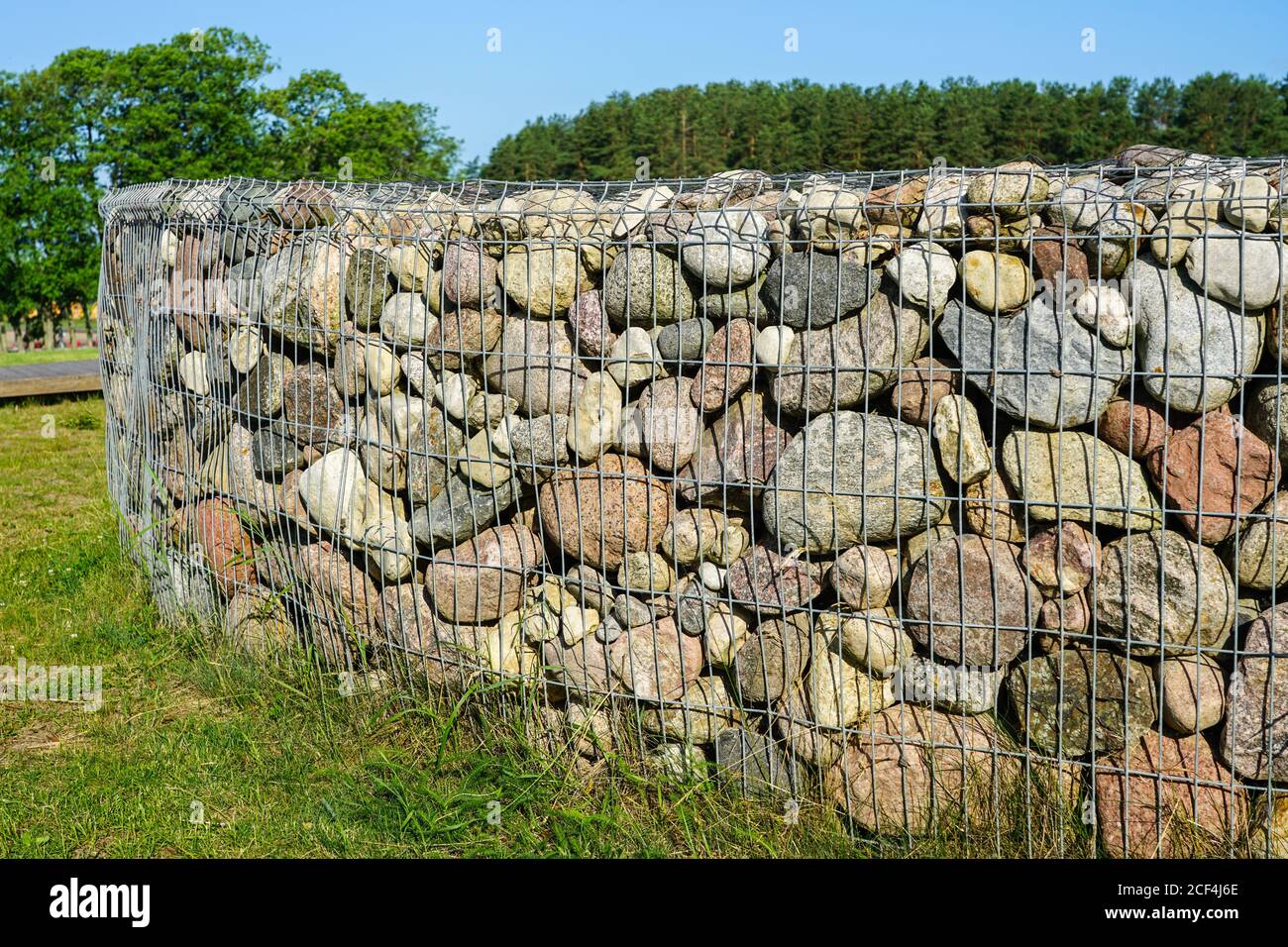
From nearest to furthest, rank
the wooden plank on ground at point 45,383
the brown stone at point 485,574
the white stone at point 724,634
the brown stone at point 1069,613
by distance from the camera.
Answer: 1. the brown stone at point 1069,613
2. the white stone at point 724,634
3. the brown stone at point 485,574
4. the wooden plank on ground at point 45,383

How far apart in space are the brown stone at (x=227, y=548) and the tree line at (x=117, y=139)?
33788mm

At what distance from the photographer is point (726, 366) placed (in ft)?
11.3

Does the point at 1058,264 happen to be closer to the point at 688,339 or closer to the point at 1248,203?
the point at 1248,203

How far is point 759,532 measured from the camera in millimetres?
3533

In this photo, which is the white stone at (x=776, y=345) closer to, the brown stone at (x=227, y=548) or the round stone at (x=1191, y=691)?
the round stone at (x=1191, y=691)

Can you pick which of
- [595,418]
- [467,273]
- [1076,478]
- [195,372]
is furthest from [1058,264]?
[195,372]

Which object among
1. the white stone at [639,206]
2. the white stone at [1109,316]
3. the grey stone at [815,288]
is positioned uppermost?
the white stone at [639,206]

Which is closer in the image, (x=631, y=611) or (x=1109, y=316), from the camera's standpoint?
(x=1109, y=316)

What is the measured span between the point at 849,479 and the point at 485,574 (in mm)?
1410

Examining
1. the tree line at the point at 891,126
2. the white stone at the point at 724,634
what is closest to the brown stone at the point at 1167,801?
the white stone at the point at 724,634

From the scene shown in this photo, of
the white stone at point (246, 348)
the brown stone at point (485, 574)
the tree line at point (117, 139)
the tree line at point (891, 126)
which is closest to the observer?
the brown stone at point (485, 574)

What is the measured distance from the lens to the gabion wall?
3.06 meters

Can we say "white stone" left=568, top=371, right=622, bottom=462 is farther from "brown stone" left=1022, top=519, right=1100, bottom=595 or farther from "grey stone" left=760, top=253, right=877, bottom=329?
"brown stone" left=1022, top=519, right=1100, bottom=595

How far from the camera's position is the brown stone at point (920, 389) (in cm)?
326
